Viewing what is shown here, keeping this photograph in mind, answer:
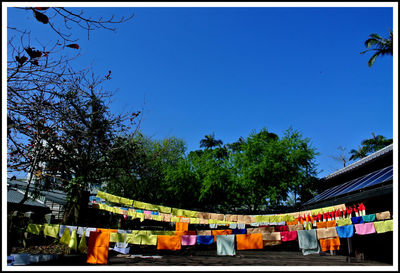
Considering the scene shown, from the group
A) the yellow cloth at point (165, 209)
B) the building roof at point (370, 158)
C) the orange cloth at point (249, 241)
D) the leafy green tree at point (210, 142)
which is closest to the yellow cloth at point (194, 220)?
the yellow cloth at point (165, 209)

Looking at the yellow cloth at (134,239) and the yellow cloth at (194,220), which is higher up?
the yellow cloth at (194,220)

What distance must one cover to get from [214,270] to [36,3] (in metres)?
4.87

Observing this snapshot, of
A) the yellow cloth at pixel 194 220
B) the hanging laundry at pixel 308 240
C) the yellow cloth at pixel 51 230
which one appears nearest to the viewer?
the hanging laundry at pixel 308 240

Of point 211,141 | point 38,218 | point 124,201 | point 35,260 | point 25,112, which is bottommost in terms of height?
point 35,260

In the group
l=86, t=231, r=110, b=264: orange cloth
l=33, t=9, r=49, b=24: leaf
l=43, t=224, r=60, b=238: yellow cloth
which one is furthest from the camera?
l=43, t=224, r=60, b=238: yellow cloth

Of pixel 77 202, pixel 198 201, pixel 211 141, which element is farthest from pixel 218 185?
pixel 211 141

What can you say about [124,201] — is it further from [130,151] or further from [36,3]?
[36,3]

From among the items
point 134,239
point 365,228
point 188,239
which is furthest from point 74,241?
point 365,228

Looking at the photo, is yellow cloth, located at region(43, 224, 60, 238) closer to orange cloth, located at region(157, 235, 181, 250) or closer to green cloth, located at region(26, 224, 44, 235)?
green cloth, located at region(26, 224, 44, 235)

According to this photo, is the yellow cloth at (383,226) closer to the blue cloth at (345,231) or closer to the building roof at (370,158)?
the blue cloth at (345,231)

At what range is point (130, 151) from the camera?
1204cm

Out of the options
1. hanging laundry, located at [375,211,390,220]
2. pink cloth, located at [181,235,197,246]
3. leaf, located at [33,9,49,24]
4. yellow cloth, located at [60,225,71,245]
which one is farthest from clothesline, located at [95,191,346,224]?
leaf, located at [33,9,49,24]

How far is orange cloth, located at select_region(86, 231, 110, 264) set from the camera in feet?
21.8

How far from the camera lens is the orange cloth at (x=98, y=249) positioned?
6.63 metres
